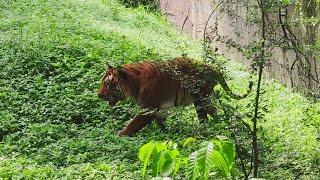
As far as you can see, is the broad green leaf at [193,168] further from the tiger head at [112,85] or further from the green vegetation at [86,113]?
the tiger head at [112,85]

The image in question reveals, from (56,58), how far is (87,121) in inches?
77.7

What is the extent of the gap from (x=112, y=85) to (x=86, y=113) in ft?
1.75

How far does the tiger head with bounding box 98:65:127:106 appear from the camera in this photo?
6730 mm

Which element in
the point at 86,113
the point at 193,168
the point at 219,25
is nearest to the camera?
the point at 193,168

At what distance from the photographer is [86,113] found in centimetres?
701

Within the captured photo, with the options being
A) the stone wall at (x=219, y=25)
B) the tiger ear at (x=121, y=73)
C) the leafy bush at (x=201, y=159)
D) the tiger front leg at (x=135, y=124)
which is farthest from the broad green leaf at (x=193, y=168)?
the stone wall at (x=219, y=25)

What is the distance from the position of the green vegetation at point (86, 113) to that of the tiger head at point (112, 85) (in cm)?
23

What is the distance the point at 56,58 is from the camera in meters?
8.48

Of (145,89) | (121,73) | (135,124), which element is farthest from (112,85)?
(135,124)

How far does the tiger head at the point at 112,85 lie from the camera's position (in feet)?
22.1

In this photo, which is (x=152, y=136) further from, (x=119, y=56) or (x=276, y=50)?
(x=276, y=50)

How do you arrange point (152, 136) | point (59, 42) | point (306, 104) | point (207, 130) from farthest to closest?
point (59, 42) → point (306, 104) → point (152, 136) → point (207, 130)

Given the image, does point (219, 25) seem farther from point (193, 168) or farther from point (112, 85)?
point (193, 168)

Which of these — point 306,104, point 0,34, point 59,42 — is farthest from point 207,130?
point 0,34
